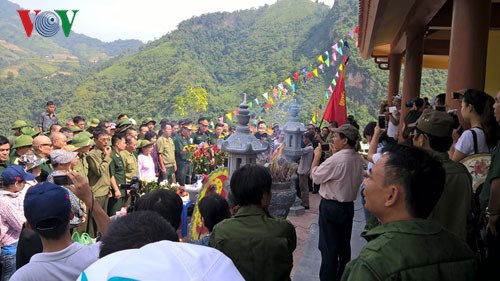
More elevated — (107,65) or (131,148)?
(107,65)

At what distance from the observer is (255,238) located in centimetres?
220

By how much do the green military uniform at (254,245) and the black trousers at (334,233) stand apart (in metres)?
1.65

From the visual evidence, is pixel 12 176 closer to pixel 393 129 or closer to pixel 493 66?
pixel 393 129

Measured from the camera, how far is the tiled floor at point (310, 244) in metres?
4.65

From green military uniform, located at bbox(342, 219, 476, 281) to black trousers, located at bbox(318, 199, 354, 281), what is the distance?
95.0 inches

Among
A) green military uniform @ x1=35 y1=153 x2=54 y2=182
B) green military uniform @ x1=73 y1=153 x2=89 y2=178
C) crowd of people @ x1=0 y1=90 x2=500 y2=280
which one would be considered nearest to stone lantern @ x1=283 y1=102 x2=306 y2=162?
crowd of people @ x1=0 y1=90 x2=500 y2=280

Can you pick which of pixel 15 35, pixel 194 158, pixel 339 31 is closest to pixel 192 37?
pixel 339 31

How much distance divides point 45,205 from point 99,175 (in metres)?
3.74

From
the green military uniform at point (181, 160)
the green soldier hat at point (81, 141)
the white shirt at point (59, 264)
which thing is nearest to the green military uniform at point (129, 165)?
the green soldier hat at point (81, 141)

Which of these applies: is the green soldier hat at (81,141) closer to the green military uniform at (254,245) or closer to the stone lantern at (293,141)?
the stone lantern at (293,141)

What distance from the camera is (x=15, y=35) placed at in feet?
271

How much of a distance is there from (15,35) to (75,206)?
9084 cm

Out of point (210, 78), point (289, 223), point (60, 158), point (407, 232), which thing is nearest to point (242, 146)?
point (60, 158)

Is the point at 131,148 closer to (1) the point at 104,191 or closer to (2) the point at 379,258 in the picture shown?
(1) the point at 104,191
